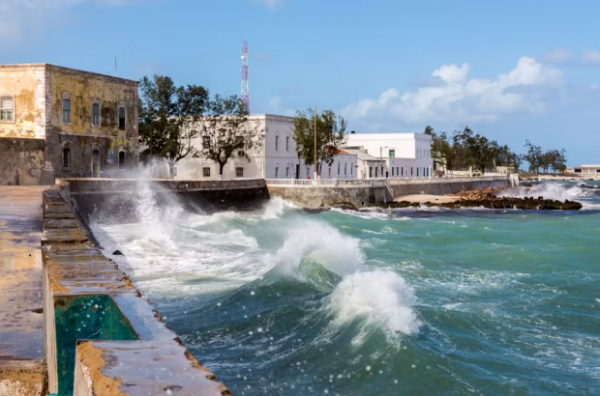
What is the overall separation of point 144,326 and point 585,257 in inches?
820

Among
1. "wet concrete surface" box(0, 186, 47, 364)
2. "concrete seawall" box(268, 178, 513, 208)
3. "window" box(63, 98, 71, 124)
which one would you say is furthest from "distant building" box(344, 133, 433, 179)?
"wet concrete surface" box(0, 186, 47, 364)

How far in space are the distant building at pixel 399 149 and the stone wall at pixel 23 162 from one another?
48.1 meters

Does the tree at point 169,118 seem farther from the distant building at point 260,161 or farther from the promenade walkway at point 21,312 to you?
the promenade walkway at point 21,312

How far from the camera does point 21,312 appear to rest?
632 centimetres

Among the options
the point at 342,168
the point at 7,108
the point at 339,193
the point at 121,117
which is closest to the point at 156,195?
the point at 121,117

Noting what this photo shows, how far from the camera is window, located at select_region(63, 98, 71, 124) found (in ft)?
109

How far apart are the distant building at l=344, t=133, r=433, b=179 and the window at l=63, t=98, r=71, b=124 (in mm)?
45775

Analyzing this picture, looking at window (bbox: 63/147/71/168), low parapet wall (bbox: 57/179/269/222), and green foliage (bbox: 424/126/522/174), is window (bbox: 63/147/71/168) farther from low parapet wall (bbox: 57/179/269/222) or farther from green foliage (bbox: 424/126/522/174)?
green foliage (bbox: 424/126/522/174)

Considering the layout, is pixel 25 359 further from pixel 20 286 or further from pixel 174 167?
pixel 174 167

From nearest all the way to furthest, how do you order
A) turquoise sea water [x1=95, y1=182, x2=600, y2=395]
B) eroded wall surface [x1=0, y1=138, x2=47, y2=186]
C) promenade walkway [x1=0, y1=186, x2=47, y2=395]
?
promenade walkway [x1=0, y1=186, x2=47, y2=395] → turquoise sea water [x1=95, y1=182, x2=600, y2=395] → eroded wall surface [x1=0, y1=138, x2=47, y2=186]

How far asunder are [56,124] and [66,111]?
98cm

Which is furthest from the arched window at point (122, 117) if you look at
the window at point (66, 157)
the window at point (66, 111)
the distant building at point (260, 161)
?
the distant building at point (260, 161)

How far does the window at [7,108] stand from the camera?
32.3 meters

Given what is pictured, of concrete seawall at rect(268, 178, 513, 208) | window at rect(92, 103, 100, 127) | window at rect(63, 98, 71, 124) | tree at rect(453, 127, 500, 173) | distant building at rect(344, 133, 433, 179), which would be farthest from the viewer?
tree at rect(453, 127, 500, 173)
